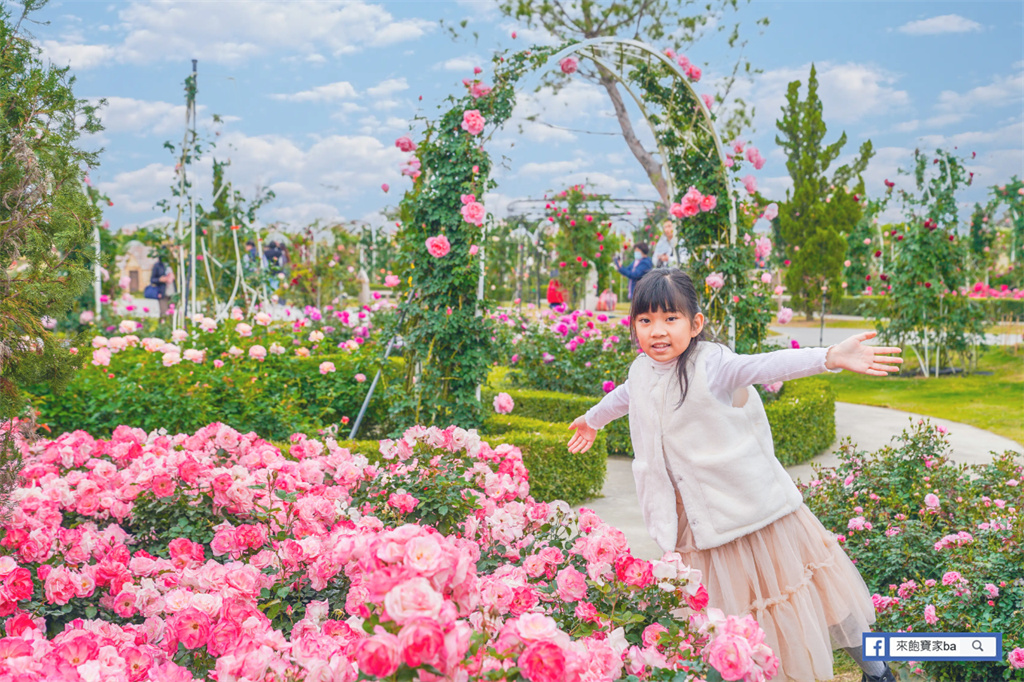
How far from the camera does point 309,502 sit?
198 centimetres

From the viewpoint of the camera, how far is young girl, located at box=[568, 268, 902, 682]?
1905 mm

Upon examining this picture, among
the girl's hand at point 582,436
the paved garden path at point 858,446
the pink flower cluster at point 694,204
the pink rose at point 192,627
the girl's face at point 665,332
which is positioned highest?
the pink flower cluster at point 694,204

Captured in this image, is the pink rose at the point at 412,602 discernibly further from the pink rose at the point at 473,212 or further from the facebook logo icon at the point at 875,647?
the pink rose at the point at 473,212

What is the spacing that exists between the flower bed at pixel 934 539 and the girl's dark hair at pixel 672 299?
3.86 ft

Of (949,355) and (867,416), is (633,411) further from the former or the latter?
(949,355)

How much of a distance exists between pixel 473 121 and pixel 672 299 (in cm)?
244

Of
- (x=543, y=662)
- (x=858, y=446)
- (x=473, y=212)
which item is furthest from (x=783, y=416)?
(x=543, y=662)

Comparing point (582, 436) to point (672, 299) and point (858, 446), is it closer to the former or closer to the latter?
point (672, 299)

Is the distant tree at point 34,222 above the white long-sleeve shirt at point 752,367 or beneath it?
above

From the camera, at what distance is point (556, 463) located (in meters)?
4.05

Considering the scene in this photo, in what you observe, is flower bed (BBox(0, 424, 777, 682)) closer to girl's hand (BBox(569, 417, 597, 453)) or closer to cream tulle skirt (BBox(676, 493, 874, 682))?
girl's hand (BBox(569, 417, 597, 453))

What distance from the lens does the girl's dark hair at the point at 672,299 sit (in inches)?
77.0

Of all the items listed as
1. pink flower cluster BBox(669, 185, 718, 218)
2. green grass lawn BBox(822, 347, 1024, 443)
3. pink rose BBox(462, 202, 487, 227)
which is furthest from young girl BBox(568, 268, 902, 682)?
green grass lawn BBox(822, 347, 1024, 443)

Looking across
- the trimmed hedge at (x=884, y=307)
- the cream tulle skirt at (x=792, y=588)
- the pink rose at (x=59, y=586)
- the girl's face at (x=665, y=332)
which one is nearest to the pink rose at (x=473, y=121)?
the girl's face at (x=665, y=332)
